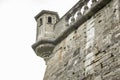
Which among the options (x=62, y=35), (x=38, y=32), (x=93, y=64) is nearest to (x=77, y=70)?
(x=93, y=64)

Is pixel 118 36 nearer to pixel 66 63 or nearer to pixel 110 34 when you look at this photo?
pixel 110 34

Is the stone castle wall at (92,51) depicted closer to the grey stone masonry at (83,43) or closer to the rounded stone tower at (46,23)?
the grey stone masonry at (83,43)

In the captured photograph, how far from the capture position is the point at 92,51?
7.36 m

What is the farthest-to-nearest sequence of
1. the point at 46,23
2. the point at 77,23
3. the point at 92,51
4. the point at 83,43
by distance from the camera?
the point at 46,23
the point at 77,23
the point at 83,43
the point at 92,51

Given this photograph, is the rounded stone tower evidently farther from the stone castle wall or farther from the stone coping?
the stone castle wall

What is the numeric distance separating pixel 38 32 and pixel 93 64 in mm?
3295

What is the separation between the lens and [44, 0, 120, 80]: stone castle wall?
668 cm

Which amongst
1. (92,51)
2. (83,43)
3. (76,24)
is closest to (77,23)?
(76,24)

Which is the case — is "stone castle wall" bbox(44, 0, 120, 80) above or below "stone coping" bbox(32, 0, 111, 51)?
below

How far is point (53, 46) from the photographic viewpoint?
30.5 ft

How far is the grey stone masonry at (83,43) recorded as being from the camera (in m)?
6.80

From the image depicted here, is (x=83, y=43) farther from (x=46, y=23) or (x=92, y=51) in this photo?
(x=46, y=23)

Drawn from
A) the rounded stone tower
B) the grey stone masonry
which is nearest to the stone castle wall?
the grey stone masonry

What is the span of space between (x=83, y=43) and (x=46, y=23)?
7.60ft
